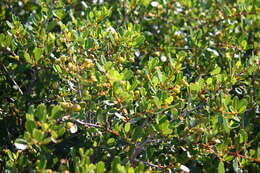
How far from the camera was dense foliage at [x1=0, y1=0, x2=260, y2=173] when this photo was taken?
1737 millimetres

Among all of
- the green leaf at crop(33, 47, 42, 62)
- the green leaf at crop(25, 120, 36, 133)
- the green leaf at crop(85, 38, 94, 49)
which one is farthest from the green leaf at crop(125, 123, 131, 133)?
the green leaf at crop(33, 47, 42, 62)

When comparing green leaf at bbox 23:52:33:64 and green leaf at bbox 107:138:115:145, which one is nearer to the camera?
green leaf at bbox 107:138:115:145

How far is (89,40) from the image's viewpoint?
2020 mm

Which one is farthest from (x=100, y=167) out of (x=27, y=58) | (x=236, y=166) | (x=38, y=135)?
(x=27, y=58)

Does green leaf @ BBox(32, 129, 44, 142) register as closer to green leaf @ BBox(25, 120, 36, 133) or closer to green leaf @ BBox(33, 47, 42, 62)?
green leaf @ BBox(25, 120, 36, 133)

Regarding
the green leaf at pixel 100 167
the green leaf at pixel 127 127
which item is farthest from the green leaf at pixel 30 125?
the green leaf at pixel 127 127

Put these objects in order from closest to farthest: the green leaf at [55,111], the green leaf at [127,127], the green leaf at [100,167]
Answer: the green leaf at [100,167], the green leaf at [55,111], the green leaf at [127,127]

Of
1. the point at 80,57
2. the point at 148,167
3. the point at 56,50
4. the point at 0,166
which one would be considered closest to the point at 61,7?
the point at 56,50

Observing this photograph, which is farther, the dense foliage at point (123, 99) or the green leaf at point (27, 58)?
the green leaf at point (27, 58)

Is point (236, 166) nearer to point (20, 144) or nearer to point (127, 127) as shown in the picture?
point (127, 127)

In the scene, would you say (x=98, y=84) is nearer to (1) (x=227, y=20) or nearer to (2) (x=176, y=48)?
(2) (x=176, y=48)

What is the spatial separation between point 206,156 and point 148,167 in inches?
12.6

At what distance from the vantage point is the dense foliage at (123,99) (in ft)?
5.70

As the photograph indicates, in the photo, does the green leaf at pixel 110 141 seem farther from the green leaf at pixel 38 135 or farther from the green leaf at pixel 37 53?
the green leaf at pixel 37 53
